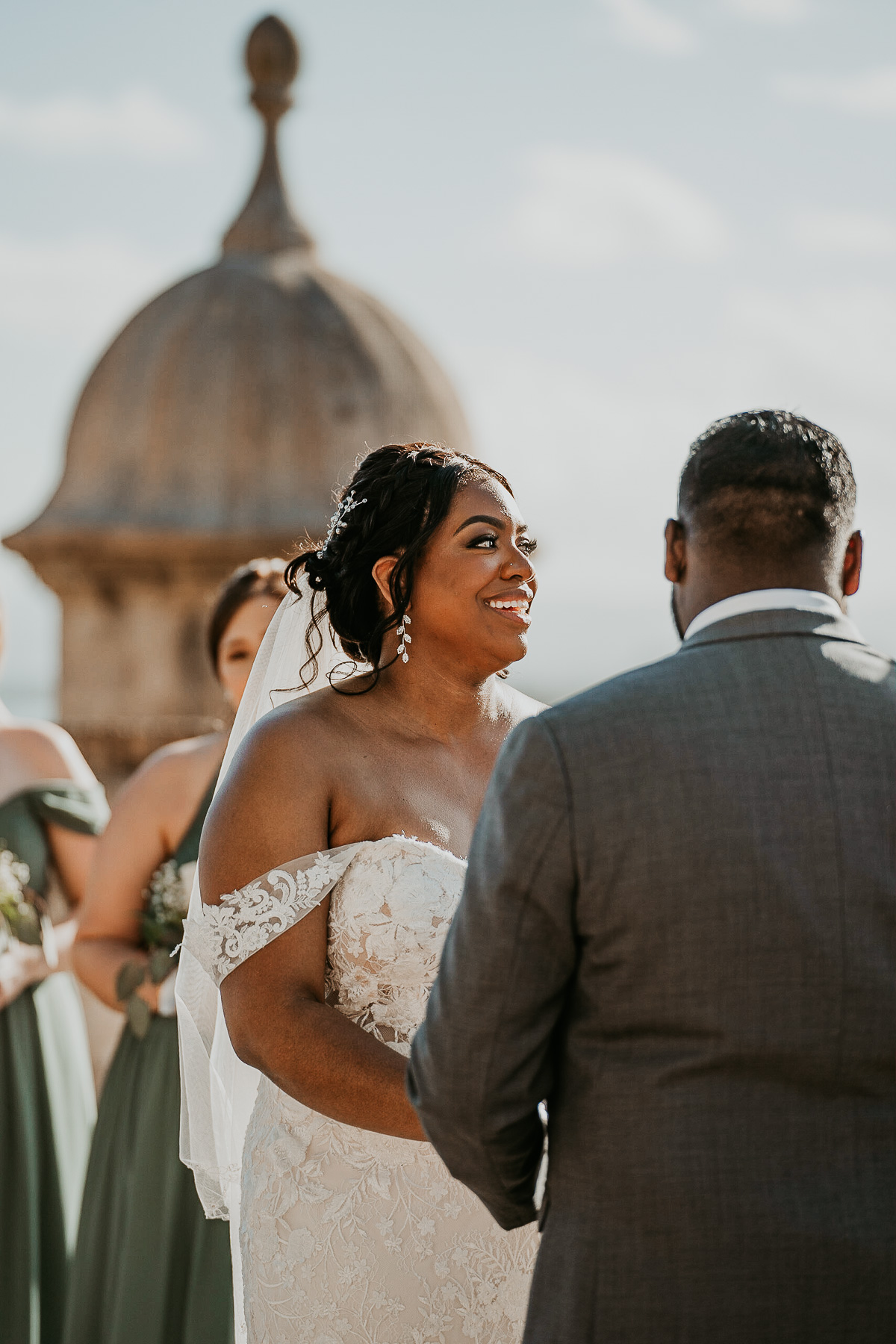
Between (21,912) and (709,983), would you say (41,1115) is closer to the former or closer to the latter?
(21,912)

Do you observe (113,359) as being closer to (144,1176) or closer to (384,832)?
(144,1176)

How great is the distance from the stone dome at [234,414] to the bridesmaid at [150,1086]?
362 centimetres

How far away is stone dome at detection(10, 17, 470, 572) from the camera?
8133 millimetres

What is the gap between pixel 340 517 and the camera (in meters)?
3.24

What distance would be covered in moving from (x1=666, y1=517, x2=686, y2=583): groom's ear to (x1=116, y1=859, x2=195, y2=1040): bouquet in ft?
8.15

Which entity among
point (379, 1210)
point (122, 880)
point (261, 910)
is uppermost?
point (261, 910)

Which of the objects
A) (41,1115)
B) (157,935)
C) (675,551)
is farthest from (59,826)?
(675,551)

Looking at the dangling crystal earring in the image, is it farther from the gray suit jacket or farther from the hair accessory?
the gray suit jacket

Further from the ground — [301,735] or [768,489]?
[768,489]

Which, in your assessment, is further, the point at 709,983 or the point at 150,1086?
the point at 150,1086

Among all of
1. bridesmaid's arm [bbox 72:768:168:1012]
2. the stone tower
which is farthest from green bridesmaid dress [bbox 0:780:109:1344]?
the stone tower

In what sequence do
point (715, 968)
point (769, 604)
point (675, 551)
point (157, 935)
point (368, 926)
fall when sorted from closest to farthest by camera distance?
point (715, 968)
point (769, 604)
point (675, 551)
point (368, 926)
point (157, 935)

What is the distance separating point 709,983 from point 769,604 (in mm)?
497

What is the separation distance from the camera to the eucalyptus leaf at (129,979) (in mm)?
4180
